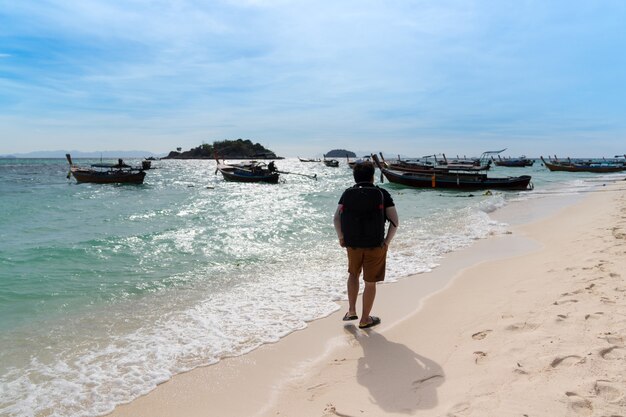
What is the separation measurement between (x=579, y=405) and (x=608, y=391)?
0.27 m

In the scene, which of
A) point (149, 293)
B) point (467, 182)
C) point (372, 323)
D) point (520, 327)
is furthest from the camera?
point (467, 182)

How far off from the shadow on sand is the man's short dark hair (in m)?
1.88

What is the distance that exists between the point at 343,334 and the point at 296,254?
5378 millimetres

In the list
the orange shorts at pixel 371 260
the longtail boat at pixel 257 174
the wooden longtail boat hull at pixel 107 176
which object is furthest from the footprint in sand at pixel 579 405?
the wooden longtail boat hull at pixel 107 176

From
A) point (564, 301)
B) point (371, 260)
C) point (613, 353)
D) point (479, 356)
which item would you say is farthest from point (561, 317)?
point (371, 260)

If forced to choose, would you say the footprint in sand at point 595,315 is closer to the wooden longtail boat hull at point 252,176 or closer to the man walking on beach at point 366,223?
the man walking on beach at point 366,223

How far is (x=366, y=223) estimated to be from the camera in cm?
491

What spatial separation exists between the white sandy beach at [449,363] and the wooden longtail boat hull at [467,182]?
2773 cm

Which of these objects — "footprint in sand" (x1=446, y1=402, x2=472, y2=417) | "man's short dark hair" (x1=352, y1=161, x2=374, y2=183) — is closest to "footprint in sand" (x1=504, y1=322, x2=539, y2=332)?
"footprint in sand" (x1=446, y1=402, x2=472, y2=417)

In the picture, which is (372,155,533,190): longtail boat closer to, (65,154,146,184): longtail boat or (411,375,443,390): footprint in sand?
(65,154,146,184): longtail boat

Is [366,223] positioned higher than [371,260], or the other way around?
[366,223]

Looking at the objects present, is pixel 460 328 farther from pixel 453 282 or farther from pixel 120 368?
pixel 120 368

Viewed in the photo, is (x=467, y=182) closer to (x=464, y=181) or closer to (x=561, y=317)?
(x=464, y=181)

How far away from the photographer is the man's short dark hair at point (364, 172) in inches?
197
